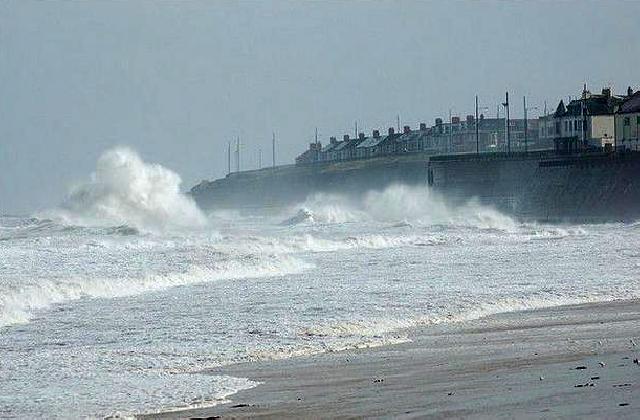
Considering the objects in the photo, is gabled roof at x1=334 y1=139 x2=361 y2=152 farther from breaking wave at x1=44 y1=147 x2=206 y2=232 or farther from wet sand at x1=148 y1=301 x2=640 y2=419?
wet sand at x1=148 y1=301 x2=640 y2=419

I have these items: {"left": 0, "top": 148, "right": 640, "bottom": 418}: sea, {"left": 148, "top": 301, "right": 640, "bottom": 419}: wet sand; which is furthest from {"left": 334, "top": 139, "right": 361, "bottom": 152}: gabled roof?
{"left": 148, "top": 301, "right": 640, "bottom": 419}: wet sand

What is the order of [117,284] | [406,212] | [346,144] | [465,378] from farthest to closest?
[346,144]
[406,212]
[117,284]
[465,378]

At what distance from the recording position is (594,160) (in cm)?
6944

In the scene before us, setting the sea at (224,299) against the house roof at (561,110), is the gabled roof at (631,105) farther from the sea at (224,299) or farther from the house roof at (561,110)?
the sea at (224,299)

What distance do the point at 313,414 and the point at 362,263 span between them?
19.7 meters

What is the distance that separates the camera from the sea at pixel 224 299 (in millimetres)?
11555

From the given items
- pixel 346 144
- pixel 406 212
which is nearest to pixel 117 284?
pixel 406 212

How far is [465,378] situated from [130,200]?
182ft

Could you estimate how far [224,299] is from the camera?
1978cm

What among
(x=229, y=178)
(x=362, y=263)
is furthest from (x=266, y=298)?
(x=229, y=178)

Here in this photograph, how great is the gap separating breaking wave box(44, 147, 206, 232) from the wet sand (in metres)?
47.9

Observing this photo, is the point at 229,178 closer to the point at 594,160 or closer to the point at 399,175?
the point at 399,175

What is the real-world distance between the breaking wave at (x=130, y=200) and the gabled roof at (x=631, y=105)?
2778 cm

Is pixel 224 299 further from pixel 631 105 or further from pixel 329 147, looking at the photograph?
pixel 329 147
